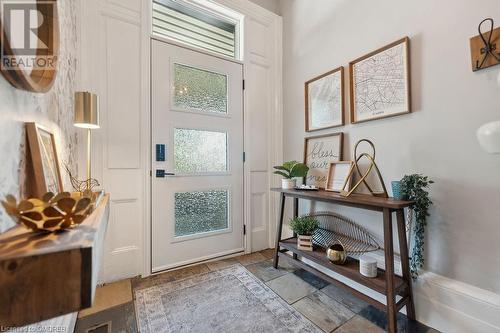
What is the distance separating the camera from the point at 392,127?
5.29 ft

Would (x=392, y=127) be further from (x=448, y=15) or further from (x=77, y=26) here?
(x=77, y=26)

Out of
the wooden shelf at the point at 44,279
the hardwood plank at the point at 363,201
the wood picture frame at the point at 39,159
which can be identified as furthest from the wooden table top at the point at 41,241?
the hardwood plank at the point at 363,201

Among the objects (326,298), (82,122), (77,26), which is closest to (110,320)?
(82,122)

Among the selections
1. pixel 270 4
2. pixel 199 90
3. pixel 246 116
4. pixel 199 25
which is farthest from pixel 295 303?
pixel 270 4

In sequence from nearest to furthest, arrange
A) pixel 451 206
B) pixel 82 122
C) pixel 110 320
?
pixel 82 122 < pixel 451 206 < pixel 110 320

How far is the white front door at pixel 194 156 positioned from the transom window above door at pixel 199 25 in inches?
7.7

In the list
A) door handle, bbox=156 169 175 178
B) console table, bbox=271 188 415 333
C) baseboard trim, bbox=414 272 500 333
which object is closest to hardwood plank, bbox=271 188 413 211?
console table, bbox=271 188 415 333

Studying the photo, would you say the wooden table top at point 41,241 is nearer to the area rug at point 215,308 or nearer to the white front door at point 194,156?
the area rug at point 215,308

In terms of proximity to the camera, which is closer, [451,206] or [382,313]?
[451,206]

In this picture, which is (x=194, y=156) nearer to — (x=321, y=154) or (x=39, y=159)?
(x=321, y=154)

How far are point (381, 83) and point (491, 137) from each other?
88 centimetres

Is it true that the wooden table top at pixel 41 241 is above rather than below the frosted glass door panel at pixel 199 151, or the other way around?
below

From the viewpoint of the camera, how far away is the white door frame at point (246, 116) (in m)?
2.00

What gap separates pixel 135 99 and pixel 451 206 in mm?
2481
